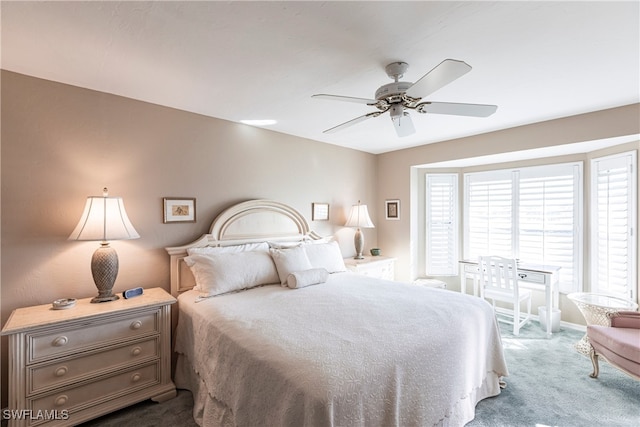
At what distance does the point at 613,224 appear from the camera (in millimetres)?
3246

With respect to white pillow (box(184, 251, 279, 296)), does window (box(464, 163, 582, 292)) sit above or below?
above

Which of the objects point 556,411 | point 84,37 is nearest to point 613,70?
point 556,411

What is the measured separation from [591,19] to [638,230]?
8.67 feet

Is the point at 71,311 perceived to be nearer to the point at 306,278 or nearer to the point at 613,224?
the point at 306,278

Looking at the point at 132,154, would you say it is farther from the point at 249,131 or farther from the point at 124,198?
the point at 249,131

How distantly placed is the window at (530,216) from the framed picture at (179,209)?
3.91m

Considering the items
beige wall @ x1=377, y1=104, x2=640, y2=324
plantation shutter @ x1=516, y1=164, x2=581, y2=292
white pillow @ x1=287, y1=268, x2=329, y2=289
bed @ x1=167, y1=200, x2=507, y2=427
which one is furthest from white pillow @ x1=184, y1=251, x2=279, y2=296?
plantation shutter @ x1=516, y1=164, x2=581, y2=292

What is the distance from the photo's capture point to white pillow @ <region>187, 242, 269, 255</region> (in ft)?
8.83

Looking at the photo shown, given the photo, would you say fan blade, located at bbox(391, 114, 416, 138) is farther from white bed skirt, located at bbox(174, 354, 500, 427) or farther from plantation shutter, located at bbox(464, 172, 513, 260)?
plantation shutter, located at bbox(464, 172, 513, 260)

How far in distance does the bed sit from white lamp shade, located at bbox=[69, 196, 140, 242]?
1.89 ft

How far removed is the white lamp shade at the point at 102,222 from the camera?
2.10 metres

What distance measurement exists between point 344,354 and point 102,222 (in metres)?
1.94

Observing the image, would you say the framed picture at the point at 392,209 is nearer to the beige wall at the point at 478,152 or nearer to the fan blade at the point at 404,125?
the beige wall at the point at 478,152

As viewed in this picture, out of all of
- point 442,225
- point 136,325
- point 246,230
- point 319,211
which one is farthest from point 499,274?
point 136,325
